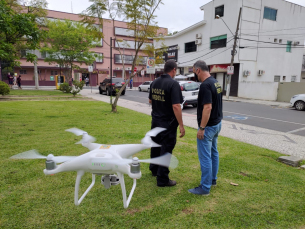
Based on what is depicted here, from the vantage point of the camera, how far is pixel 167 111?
10.8 ft

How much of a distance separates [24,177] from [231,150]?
167 inches

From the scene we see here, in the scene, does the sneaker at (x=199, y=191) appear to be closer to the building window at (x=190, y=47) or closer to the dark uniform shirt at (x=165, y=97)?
the dark uniform shirt at (x=165, y=97)

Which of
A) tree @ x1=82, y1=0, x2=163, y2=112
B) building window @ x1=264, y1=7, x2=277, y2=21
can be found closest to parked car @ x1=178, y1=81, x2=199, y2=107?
tree @ x1=82, y1=0, x2=163, y2=112

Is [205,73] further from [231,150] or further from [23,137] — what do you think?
[23,137]

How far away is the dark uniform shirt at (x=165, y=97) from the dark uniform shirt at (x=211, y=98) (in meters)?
0.36

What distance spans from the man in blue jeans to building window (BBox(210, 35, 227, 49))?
2245 centimetres

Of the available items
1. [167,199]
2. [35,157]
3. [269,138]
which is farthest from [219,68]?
[35,157]

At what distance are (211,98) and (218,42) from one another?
23617 millimetres

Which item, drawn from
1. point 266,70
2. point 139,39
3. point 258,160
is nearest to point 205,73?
point 258,160

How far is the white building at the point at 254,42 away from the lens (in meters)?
21.9

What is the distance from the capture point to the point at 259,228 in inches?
96.5

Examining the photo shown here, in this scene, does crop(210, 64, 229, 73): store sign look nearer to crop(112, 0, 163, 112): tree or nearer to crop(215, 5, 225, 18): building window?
crop(215, 5, 225, 18): building window

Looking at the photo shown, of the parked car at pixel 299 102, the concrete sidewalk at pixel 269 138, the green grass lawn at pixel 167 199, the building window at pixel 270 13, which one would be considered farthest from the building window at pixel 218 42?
the green grass lawn at pixel 167 199

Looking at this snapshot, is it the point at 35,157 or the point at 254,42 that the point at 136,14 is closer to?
the point at 35,157
